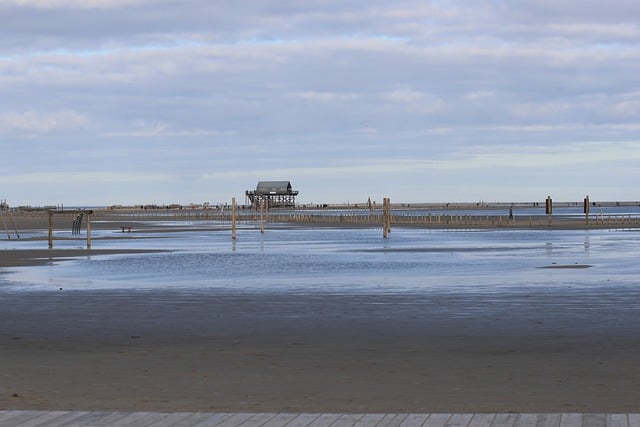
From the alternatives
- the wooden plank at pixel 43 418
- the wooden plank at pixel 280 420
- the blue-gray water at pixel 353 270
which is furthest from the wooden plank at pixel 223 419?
the blue-gray water at pixel 353 270

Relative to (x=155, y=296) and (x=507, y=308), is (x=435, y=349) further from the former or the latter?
A: (x=155, y=296)

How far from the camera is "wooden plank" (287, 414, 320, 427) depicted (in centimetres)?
947

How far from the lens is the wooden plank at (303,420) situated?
947cm

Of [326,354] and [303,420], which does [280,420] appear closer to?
[303,420]

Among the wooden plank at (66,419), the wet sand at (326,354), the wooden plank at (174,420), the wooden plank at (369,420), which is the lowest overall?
the wet sand at (326,354)

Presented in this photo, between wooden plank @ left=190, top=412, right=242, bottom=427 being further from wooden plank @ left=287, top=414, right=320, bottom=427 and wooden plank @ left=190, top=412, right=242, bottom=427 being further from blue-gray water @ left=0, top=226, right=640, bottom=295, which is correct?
blue-gray water @ left=0, top=226, right=640, bottom=295

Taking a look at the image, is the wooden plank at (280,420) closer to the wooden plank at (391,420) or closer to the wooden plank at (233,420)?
the wooden plank at (233,420)

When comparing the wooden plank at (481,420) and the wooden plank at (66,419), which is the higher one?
the wooden plank at (66,419)

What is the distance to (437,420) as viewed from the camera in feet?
31.6

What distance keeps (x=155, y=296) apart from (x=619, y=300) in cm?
1117

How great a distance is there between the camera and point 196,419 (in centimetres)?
975

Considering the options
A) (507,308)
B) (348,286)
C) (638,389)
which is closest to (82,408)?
(638,389)

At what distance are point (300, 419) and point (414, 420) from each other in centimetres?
109

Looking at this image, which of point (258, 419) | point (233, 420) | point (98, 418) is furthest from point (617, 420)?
point (98, 418)
